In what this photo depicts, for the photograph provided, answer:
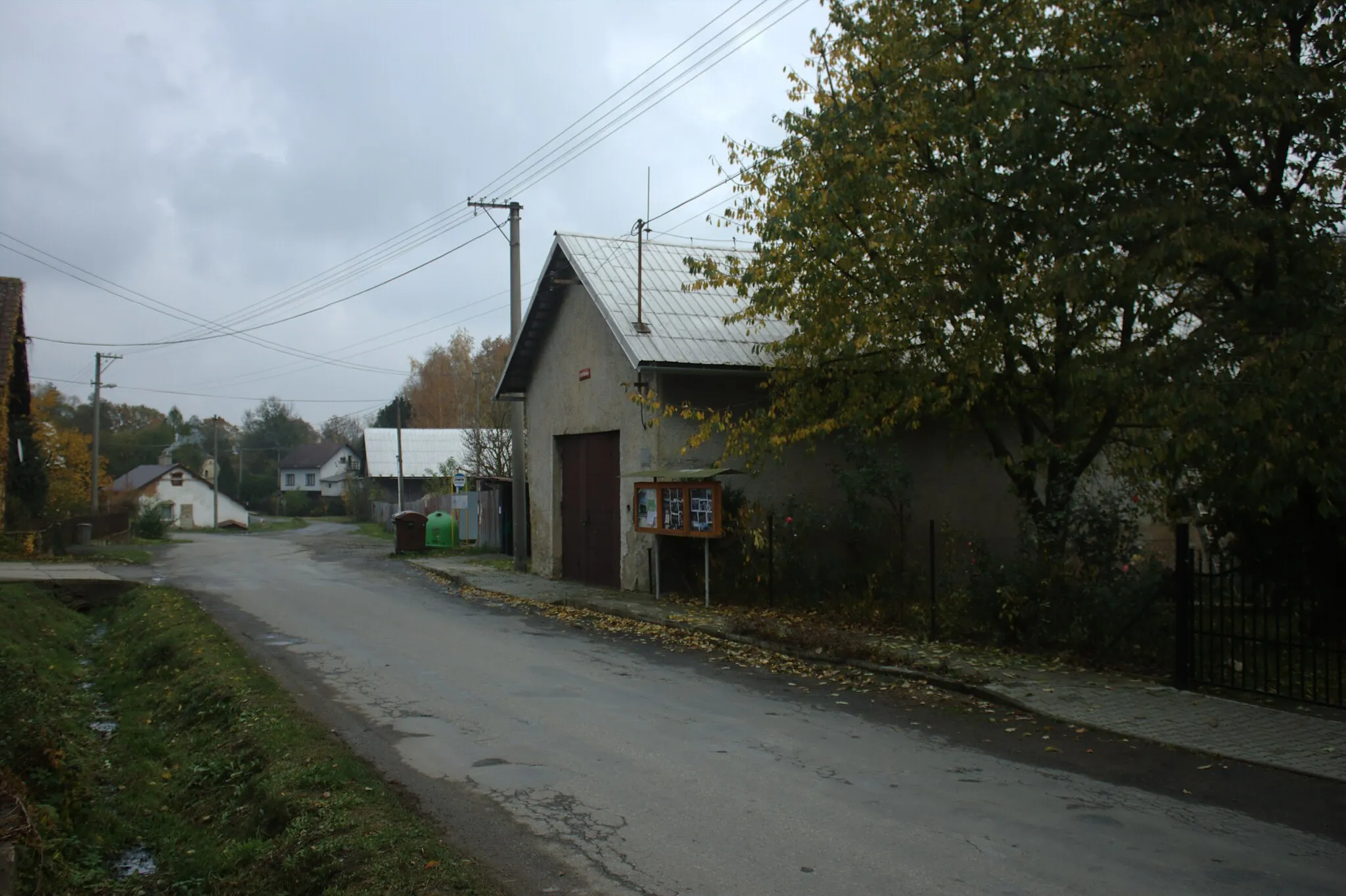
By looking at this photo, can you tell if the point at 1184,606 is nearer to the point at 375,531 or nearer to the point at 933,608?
the point at 933,608

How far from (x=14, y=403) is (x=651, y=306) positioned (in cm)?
2340

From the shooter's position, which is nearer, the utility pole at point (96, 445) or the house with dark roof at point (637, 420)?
the house with dark roof at point (637, 420)

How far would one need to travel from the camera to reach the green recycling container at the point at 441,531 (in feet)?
109

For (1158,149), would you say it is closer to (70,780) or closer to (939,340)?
(939,340)

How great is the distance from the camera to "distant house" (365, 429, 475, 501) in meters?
62.7

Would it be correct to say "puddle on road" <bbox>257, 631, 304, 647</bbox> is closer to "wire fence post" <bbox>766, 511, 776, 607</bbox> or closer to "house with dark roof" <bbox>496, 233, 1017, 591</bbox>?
"house with dark roof" <bbox>496, 233, 1017, 591</bbox>

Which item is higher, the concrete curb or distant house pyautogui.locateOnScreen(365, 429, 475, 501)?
distant house pyautogui.locateOnScreen(365, 429, 475, 501)

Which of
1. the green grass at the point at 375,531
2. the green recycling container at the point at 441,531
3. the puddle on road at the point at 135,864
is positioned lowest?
the green grass at the point at 375,531

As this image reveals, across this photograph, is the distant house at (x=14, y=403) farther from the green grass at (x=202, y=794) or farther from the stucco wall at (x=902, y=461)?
the green grass at (x=202, y=794)

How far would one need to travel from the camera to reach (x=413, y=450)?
63344mm

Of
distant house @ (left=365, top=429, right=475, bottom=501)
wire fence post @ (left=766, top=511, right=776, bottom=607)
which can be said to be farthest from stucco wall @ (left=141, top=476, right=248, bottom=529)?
wire fence post @ (left=766, top=511, right=776, bottom=607)

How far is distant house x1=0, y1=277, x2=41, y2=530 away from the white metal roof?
2739 centimetres

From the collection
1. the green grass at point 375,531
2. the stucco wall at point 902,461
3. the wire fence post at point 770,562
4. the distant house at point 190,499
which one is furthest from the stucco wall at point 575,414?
the distant house at point 190,499

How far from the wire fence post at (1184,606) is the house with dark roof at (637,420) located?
6676 millimetres
